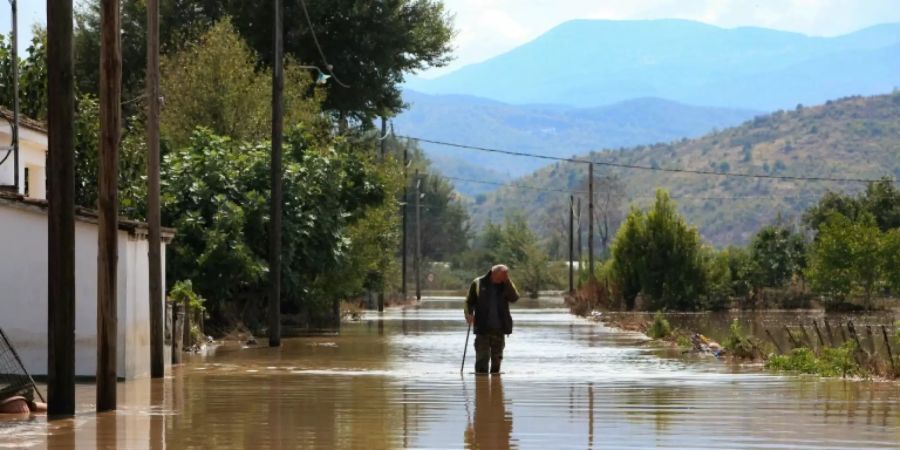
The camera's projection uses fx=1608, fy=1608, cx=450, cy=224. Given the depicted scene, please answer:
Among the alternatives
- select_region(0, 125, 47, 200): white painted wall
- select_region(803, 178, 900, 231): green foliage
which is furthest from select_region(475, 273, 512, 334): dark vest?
select_region(803, 178, 900, 231): green foliage

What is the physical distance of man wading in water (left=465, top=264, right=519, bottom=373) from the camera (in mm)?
25094

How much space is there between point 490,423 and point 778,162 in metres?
157

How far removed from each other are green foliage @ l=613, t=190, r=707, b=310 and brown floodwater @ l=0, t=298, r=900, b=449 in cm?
4067

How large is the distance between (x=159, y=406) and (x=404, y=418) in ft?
11.0

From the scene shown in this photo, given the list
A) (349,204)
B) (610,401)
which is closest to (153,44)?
(610,401)

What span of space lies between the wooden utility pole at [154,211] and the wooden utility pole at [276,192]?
9639mm

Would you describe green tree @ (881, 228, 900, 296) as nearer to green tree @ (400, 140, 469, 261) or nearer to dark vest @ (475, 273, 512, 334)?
dark vest @ (475, 273, 512, 334)

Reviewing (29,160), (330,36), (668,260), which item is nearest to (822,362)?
Answer: (29,160)

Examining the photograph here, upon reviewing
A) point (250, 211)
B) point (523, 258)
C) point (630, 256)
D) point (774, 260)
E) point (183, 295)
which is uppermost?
point (250, 211)

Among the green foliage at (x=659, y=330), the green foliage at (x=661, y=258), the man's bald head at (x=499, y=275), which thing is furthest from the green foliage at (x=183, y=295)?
the green foliage at (x=661, y=258)

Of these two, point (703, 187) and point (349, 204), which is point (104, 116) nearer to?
point (349, 204)

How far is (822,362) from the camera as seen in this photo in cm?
2538

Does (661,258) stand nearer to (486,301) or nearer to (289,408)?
(486,301)

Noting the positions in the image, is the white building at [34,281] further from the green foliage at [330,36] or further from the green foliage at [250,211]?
the green foliage at [330,36]
